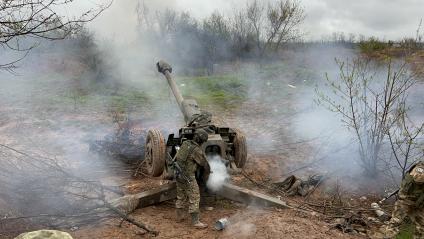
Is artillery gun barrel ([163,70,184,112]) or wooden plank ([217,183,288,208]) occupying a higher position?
artillery gun barrel ([163,70,184,112])

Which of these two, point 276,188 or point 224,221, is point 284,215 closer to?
point 224,221

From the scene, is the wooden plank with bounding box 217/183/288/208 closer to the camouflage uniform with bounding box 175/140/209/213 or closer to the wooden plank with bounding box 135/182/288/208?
the wooden plank with bounding box 135/182/288/208

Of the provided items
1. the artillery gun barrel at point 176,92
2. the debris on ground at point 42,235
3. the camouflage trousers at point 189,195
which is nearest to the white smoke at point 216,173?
the camouflage trousers at point 189,195

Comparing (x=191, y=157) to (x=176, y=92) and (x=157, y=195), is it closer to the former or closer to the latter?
(x=157, y=195)

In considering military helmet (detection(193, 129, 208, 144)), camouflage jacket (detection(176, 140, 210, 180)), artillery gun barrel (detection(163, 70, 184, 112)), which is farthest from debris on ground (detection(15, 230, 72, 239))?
artillery gun barrel (detection(163, 70, 184, 112))

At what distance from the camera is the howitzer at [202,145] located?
22.9ft

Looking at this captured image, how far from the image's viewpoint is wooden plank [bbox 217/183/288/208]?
6480mm

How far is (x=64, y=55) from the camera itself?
2083cm

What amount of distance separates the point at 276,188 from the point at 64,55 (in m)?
15.8

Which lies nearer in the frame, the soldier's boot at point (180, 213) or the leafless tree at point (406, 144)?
the soldier's boot at point (180, 213)

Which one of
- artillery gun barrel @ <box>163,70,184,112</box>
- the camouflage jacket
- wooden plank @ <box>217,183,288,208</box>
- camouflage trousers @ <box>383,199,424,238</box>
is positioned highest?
artillery gun barrel @ <box>163,70,184,112</box>

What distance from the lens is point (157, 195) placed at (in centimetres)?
680

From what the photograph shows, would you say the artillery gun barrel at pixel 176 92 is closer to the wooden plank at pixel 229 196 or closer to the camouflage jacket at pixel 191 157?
the wooden plank at pixel 229 196

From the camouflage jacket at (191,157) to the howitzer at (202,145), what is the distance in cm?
42
